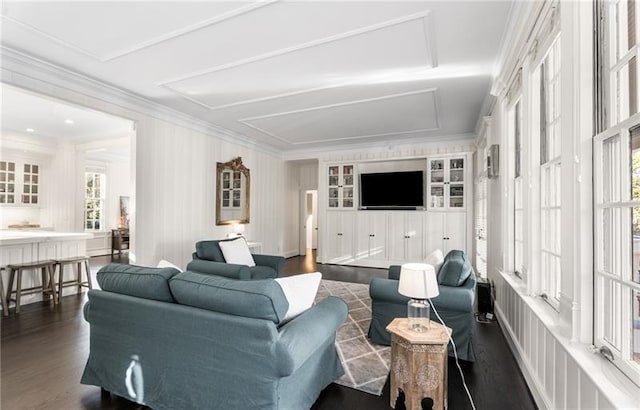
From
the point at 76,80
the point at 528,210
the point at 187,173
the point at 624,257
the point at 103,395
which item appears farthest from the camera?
the point at 187,173

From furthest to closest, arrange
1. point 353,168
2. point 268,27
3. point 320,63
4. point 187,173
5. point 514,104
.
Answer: point 353,168 → point 187,173 → point 320,63 → point 514,104 → point 268,27

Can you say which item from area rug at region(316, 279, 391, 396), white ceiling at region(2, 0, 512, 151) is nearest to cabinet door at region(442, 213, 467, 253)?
white ceiling at region(2, 0, 512, 151)

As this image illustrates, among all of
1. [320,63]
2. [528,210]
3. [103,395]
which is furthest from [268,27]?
[103,395]

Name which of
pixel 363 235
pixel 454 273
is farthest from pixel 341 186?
pixel 454 273

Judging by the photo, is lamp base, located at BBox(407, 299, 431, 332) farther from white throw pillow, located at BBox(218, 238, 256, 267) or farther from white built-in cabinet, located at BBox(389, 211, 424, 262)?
white built-in cabinet, located at BBox(389, 211, 424, 262)

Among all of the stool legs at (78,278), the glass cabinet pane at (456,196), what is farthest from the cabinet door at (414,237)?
the stool legs at (78,278)

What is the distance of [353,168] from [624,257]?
6.30m

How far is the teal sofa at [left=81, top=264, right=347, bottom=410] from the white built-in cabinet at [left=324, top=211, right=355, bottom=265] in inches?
206

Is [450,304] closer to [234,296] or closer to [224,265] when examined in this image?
[234,296]

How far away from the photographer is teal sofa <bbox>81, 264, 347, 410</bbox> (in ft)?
5.44

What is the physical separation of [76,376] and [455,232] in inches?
249

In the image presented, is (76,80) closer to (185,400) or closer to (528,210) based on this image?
(185,400)

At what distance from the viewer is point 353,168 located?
748 cm

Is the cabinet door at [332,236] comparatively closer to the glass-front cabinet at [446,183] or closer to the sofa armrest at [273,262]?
the glass-front cabinet at [446,183]
